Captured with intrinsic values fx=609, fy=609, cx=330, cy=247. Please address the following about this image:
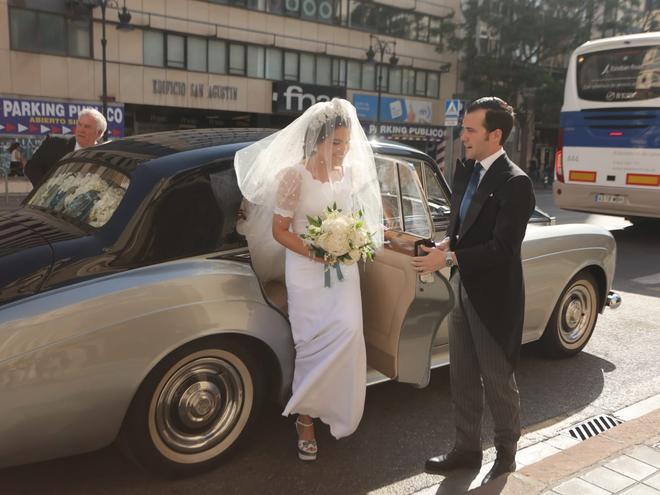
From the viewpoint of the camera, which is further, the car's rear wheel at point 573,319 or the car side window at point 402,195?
the car's rear wheel at point 573,319

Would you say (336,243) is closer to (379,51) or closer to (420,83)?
(379,51)

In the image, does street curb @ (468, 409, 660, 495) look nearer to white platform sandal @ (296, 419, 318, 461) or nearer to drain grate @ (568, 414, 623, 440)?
drain grate @ (568, 414, 623, 440)

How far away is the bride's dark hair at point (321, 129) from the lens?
310 cm

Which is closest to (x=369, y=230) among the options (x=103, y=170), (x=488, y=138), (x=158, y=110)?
(x=488, y=138)

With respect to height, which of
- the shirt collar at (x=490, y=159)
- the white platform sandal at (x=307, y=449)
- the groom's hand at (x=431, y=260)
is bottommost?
the white platform sandal at (x=307, y=449)

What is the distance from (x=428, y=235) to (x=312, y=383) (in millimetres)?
1370

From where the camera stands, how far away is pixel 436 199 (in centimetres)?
432

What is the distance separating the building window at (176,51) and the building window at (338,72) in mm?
8544

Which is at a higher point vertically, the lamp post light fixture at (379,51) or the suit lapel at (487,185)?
the lamp post light fixture at (379,51)

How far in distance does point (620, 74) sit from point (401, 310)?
950 cm

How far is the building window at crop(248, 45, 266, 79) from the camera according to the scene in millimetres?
30641

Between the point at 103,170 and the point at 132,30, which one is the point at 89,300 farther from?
the point at 132,30

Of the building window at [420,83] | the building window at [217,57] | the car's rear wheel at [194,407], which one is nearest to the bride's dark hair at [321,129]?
the car's rear wheel at [194,407]

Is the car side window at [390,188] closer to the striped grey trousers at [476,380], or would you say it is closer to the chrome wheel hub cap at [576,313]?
the striped grey trousers at [476,380]
